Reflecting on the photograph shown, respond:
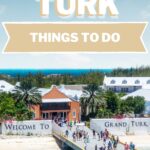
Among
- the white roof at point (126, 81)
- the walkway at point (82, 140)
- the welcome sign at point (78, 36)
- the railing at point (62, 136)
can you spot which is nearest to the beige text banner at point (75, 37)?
the welcome sign at point (78, 36)

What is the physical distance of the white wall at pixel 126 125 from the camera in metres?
32.3

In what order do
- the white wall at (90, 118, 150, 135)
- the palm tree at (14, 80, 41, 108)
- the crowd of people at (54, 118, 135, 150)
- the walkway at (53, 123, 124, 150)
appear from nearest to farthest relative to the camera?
the crowd of people at (54, 118, 135, 150) < the walkway at (53, 123, 124, 150) < the white wall at (90, 118, 150, 135) < the palm tree at (14, 80, 41, 108)

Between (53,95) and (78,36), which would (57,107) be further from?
(78,36)

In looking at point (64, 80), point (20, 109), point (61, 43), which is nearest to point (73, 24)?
point (61, 43)

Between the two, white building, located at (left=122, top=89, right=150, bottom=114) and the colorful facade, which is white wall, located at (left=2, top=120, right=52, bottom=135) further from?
white building, located at (left=122, top=89, right=150, bottom=114)

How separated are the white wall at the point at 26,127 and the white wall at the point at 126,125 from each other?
250cm

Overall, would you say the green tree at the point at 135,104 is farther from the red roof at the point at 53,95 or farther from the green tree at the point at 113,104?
the red roof at the point at 53,95

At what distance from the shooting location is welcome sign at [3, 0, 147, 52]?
1983cm

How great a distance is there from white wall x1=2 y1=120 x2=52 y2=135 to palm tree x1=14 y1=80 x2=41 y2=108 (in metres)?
5.35

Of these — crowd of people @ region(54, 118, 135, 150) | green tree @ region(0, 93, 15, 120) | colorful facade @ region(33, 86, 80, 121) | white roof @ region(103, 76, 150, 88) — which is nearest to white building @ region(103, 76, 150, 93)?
white roof @ region(103, 76, 150, 88)

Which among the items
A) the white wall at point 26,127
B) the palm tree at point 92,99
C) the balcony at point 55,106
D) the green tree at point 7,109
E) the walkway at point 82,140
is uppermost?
the palm tree at point 92,99

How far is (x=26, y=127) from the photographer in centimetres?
3148

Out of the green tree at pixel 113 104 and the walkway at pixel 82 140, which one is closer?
the walkway at pixel 82 140

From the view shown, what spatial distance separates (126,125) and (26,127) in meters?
5.23
